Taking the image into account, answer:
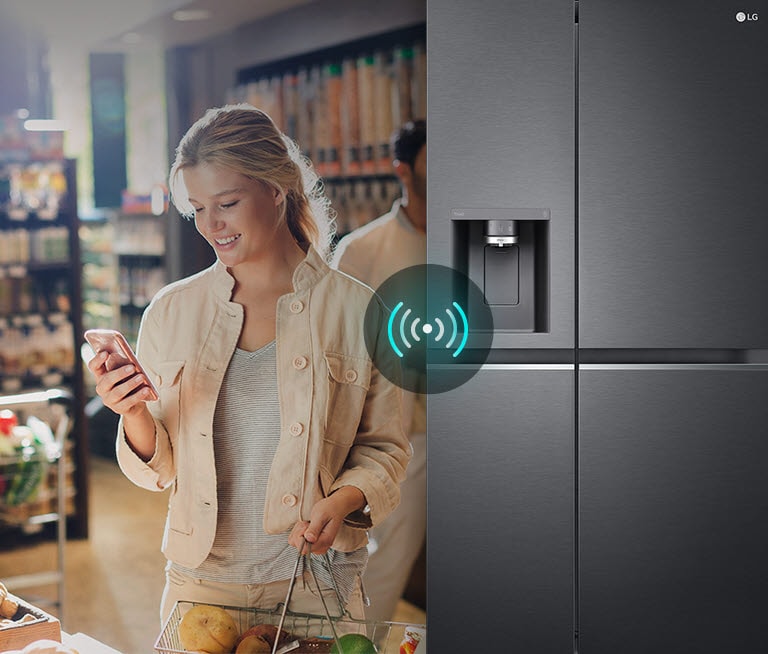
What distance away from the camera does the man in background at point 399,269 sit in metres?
1.87

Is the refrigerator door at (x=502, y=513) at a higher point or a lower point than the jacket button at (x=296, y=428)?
lower

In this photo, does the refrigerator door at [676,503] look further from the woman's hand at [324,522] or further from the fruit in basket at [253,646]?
the fruit in basket at [253,646]

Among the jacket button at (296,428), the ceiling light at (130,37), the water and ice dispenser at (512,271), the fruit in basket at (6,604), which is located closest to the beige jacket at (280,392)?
the jacket button at (296,428)

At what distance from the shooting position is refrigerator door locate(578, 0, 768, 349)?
184 cm

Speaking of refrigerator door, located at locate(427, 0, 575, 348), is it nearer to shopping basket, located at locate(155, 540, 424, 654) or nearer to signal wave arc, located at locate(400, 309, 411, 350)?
signal wave arc, located at locate(400, 309, 411, 350)

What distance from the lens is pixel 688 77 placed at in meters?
1.84

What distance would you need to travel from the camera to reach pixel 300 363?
1841 millimetres

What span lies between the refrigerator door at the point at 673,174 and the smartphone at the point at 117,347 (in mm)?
979

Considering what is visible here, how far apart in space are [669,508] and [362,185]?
0.99 m

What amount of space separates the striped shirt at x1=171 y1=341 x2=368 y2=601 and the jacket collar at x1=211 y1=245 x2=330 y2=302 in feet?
0.44

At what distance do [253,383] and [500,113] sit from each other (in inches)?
31.6

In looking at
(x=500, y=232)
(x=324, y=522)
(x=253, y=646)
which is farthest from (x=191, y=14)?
(x=253, y=646)

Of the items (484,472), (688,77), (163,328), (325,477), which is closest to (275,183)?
(163,328)

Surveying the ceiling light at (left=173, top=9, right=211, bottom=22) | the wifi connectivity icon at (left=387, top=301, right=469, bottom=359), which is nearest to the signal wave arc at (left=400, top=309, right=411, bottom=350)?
the wifi connectivity icon at (left=387, top=301, right=469, bottom=359)
